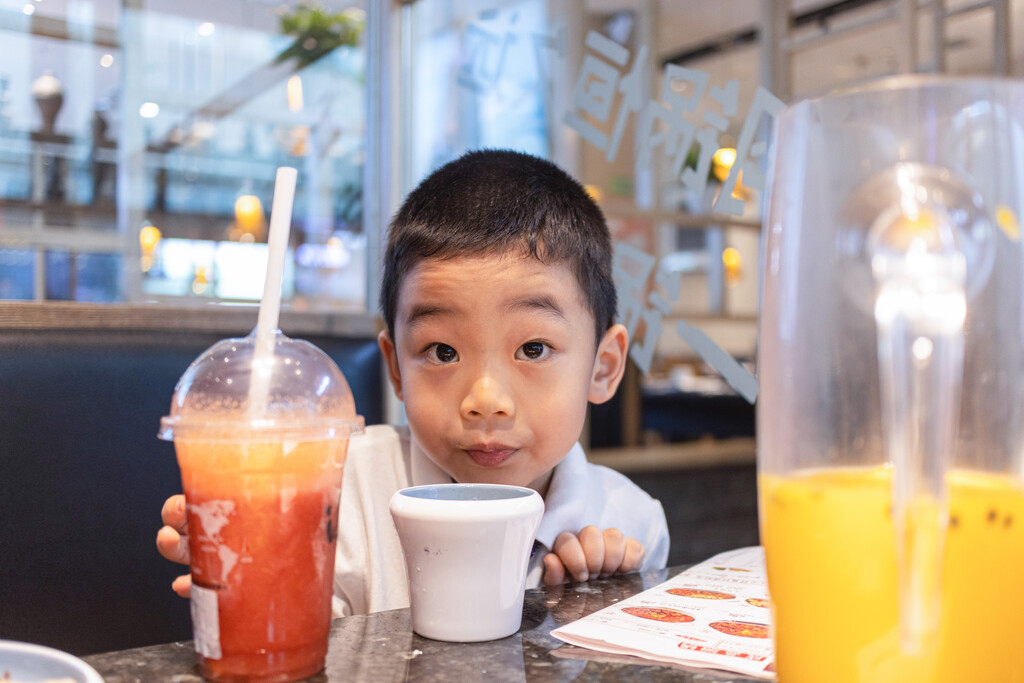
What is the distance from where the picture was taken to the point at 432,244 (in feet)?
3.50

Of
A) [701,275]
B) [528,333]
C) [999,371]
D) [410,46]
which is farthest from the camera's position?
[701,275]

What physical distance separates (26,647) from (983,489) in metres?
0.56

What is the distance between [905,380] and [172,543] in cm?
63

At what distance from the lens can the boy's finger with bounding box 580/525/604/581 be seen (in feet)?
2.88

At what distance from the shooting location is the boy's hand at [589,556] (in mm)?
870

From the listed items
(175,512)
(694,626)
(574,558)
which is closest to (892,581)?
(694,626)

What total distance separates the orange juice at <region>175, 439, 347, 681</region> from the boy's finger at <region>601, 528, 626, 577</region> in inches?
16.0

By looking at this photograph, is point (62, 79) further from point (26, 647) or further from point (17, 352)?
point (26, 647)

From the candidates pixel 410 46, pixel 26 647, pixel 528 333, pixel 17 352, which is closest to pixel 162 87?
pixel 410 46

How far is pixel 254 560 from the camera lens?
1.75ft

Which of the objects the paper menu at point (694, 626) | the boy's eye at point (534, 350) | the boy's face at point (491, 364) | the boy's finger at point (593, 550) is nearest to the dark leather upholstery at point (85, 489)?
the boy's face at point (491, 364)

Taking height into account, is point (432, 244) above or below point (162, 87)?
below

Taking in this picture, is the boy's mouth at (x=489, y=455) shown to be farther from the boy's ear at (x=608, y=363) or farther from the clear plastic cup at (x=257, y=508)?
the clear plastic cup at (x=257, y=508)

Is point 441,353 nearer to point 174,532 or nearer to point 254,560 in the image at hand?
point 174,532
